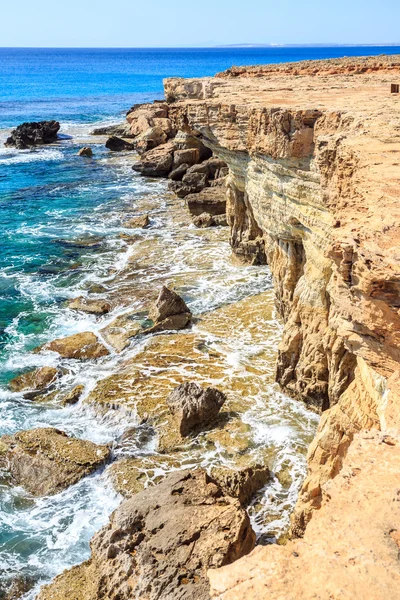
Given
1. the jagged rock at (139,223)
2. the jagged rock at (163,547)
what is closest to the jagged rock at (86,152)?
the jagged rock at (139,223)

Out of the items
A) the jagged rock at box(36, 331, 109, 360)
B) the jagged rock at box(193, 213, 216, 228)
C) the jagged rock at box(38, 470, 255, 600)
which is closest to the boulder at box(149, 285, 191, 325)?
the jagged rock at box(36, 331, 109, 360)

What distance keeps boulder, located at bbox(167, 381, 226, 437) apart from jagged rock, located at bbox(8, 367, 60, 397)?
374cm

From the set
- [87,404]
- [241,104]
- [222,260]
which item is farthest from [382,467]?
[222,260]

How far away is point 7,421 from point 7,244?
45.7 ft

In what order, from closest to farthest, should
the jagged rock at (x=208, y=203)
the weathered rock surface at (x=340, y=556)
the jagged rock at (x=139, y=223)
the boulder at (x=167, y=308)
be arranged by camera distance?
1. the weathered rock surface at (x=340, y=556)
2. the boulder at (x=167, y=308)
3. the jagged rock at (x=208, y=203)
4. the jagged rock at (x=139, y=223)

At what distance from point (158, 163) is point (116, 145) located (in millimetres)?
10906

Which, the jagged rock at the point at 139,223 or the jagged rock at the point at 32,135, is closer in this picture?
the jagged rock at the point at 139,223

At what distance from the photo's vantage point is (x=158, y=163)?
114 ft

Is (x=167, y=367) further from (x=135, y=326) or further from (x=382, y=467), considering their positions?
(x=382, y=467)

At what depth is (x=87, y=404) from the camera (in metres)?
12.8

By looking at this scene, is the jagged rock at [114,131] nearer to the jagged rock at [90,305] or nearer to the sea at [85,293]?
the sea at [85,293]

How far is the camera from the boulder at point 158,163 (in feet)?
114

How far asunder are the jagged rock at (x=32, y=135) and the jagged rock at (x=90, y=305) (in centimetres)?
3376

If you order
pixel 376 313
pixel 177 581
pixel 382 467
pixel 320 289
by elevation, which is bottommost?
pixel 177 581
